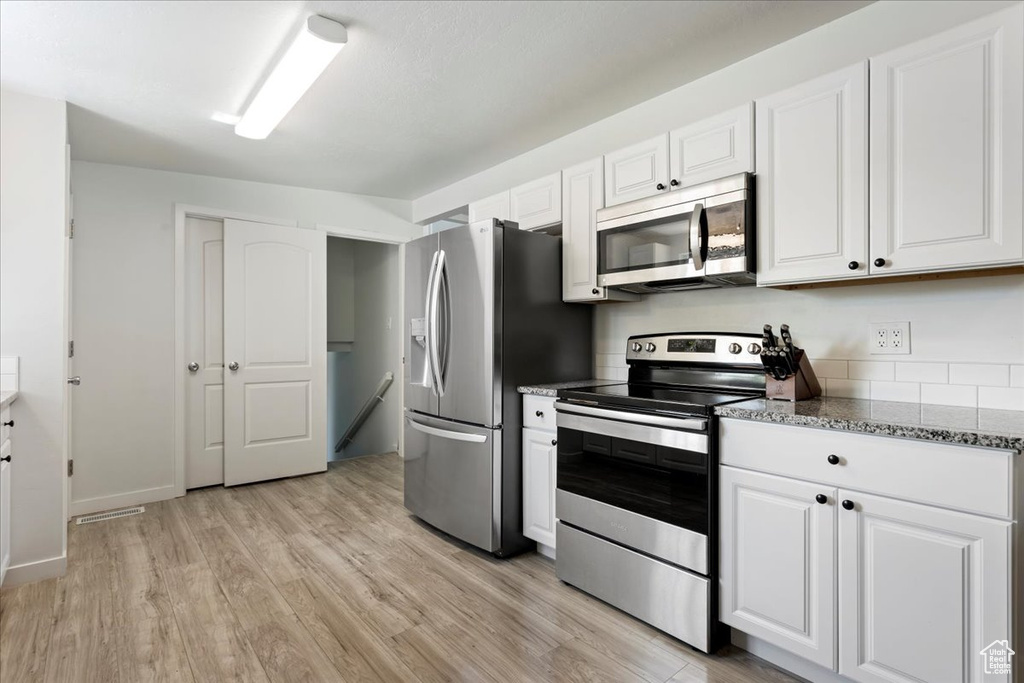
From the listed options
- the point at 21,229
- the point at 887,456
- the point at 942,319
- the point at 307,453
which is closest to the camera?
the point at 887,456

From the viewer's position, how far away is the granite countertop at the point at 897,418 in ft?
4.28

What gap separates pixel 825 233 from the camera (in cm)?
185

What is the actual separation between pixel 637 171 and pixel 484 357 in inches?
46.6

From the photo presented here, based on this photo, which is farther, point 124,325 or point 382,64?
point 124,325

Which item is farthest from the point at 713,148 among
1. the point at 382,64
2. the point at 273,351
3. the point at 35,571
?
the point at 35,571

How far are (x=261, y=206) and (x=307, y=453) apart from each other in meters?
2.07

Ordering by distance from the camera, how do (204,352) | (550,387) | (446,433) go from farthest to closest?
(204,352) < (446,433) < (550,387)

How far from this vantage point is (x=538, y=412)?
2.61 meters

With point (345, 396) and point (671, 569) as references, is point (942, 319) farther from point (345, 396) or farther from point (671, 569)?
point (345, 396)

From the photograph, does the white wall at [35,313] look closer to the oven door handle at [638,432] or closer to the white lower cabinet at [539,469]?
the white lower cabinet at [539,469]

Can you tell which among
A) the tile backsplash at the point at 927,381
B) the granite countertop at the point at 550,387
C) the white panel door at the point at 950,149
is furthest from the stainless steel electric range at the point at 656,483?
the white panel door at the point at 950,149

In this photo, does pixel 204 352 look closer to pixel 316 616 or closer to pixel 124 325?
pixel 124 325

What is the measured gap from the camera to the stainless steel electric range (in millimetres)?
1838

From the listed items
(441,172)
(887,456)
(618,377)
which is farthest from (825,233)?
(441,172)
